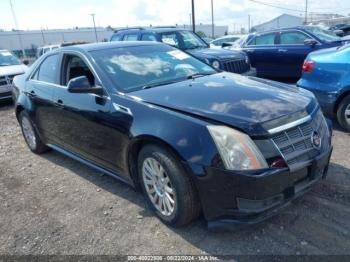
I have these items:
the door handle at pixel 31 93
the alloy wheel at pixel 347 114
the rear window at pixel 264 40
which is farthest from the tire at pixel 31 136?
the rear window at pixel 264 40

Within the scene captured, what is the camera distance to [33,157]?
5.60 m

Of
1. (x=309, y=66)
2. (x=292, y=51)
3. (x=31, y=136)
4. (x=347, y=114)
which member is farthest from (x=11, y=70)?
(x=347, y=114)

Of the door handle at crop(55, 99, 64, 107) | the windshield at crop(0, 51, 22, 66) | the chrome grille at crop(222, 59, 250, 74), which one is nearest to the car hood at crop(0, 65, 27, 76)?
the windshield at crop(0, 51, 22, 66)

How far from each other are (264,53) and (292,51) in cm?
82

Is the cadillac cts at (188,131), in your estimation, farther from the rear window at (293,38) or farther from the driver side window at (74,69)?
the rear window at (293,38)

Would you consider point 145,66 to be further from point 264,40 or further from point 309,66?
point 264,40

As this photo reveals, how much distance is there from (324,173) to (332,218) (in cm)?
40

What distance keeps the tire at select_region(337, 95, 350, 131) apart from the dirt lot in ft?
2.32

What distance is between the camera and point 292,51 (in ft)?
29.9

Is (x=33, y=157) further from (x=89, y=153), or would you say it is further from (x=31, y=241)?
(x=31, y=241)

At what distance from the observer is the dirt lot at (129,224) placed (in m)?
2.93

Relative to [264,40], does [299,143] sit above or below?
above

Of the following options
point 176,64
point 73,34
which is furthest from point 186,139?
point 73,34

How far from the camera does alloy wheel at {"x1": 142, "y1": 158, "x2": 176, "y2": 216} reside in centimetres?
311
